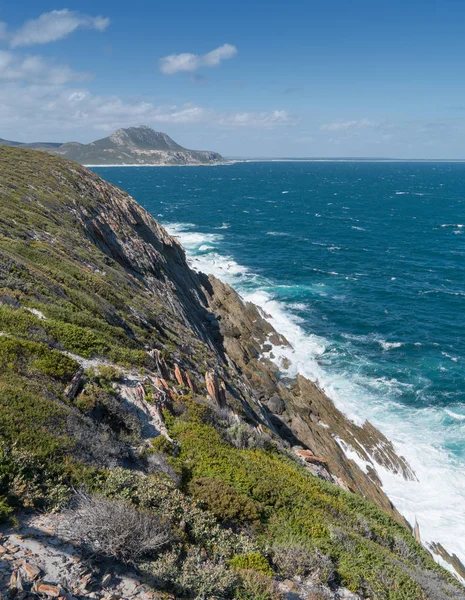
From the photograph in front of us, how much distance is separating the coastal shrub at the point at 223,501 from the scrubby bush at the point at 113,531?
7.79 feet

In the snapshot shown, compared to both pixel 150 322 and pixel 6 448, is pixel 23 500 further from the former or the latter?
pixel 150 322

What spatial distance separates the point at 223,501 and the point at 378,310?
55.0 meters

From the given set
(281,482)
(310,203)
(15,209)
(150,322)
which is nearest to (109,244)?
(15,209)

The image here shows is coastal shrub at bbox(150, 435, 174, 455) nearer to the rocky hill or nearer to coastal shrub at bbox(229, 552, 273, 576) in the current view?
the rocky hill

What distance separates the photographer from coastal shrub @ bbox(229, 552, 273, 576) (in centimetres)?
898

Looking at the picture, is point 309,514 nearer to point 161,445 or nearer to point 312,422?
point 161,445

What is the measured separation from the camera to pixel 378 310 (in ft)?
199

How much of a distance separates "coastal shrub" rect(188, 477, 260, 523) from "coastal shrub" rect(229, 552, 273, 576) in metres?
1.28

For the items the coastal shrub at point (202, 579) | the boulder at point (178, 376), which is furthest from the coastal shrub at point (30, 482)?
the boulder at point (178, 376)

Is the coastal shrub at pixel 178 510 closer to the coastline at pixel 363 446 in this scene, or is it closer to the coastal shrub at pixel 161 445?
the coastal shrub at pixel 161 445

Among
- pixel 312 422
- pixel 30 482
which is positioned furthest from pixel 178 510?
pixel 312 422

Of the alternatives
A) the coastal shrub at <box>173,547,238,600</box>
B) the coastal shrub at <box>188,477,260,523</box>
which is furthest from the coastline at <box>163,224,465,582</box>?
the coastal shrub at <box>173,547,238,600</box>

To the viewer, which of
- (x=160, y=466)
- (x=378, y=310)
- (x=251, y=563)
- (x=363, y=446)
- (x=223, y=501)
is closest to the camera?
(x=251, y=563)

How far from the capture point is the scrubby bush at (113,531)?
763 centimetres
